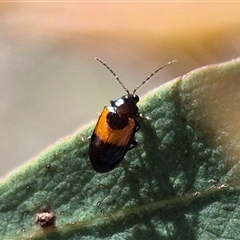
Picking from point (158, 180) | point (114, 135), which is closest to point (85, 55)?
→ point (114, 135)

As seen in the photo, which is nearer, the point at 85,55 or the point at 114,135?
the point at 114,135

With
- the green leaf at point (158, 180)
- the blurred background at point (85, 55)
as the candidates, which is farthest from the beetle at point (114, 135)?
the blurred background at point (85, 55)

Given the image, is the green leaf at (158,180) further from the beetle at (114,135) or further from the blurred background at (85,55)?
the blurred background at (85,55)

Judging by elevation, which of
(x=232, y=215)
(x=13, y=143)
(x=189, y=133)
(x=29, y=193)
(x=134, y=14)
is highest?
(x=134, y=14)

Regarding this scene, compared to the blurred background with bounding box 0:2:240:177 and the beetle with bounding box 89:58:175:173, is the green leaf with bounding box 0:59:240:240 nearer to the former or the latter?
the beetle with bounding box 89:58:175:173

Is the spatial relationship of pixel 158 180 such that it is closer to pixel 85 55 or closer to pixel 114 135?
pixel 114 135

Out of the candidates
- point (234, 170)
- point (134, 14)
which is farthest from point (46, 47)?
point (234, 170)

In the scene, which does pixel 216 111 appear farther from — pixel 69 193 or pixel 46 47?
pixel 46 47
